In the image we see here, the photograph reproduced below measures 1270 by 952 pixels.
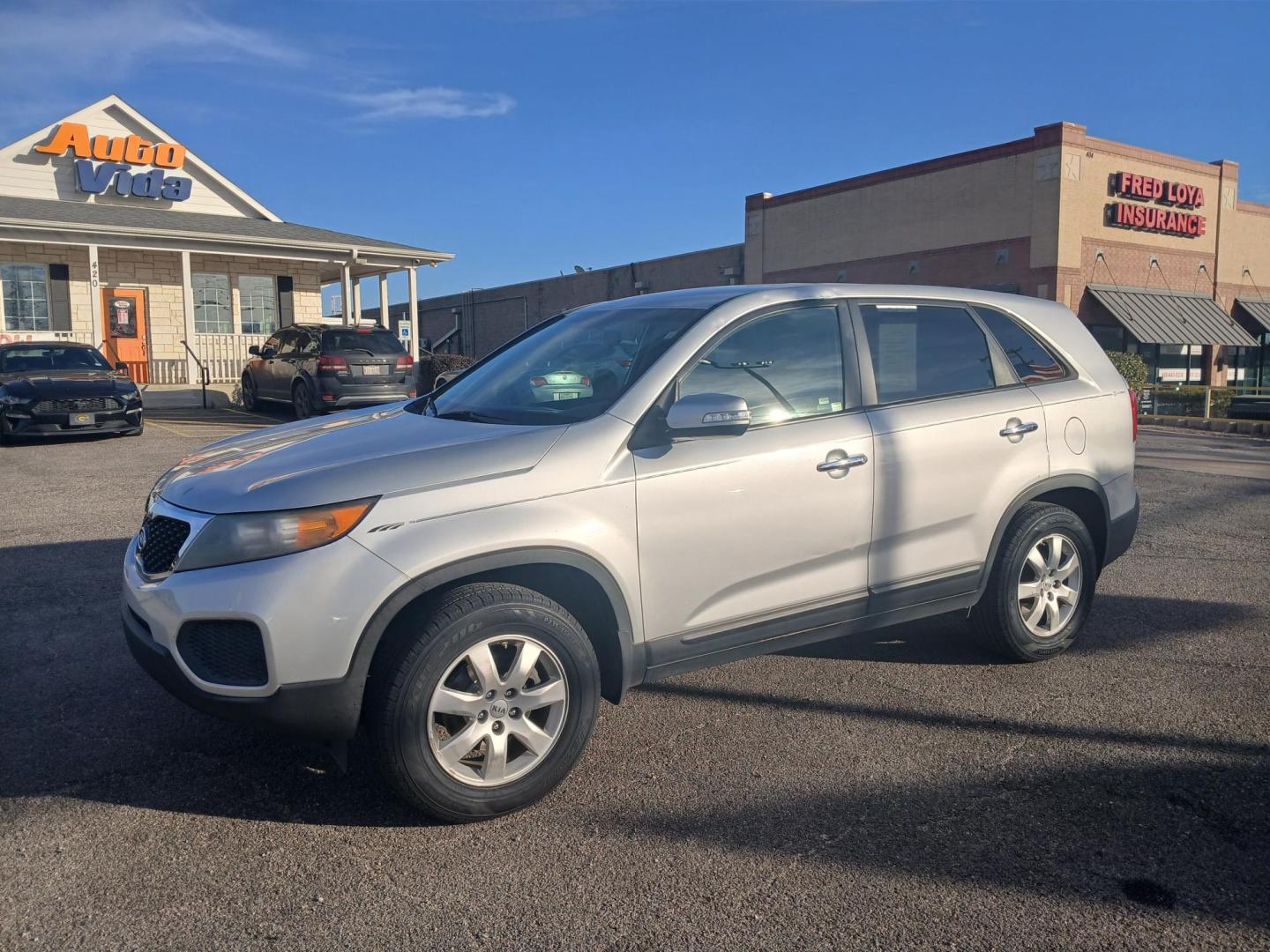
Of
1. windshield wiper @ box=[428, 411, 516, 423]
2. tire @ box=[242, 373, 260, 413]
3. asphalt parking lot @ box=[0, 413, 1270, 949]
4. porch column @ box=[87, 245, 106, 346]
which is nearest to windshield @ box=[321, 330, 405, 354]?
tire @ box=[242, 373, 260, 413]

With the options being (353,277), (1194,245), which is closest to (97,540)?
(353,277)

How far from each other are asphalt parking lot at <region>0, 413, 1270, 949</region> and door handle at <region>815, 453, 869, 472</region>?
106 centimetres

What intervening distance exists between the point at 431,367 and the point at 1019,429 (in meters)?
20.7

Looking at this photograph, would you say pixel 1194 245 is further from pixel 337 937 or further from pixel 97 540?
pixel 337 937

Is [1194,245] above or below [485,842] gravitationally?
above

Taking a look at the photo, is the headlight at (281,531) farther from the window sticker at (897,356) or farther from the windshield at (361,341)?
the windshield at (361,341)

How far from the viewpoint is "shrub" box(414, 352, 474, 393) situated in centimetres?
2334

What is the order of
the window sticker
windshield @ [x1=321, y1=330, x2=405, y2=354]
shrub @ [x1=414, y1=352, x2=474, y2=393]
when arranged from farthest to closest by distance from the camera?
shrub @ [x1=414, y1=352, x2=474, y2=393] < windshield @ [x1=321, y1=330, x2=405, y2=354] < the window sticker

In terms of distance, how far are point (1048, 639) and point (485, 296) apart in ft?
160

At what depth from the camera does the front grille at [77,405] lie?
1335 centimetres

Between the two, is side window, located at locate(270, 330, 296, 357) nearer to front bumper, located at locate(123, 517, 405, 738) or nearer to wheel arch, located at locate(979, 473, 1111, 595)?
wheel arch, located at locate(979, 473, 1111, 595)

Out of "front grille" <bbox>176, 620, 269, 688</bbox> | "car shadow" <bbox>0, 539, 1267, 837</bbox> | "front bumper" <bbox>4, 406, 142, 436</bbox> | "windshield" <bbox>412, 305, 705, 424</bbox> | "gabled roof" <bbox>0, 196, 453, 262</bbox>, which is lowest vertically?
"car shadow" <bbox>0, 539, 1267, 837</bbox>

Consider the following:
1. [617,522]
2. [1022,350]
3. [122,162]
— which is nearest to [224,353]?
[122,162]

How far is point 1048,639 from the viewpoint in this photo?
499 cm
